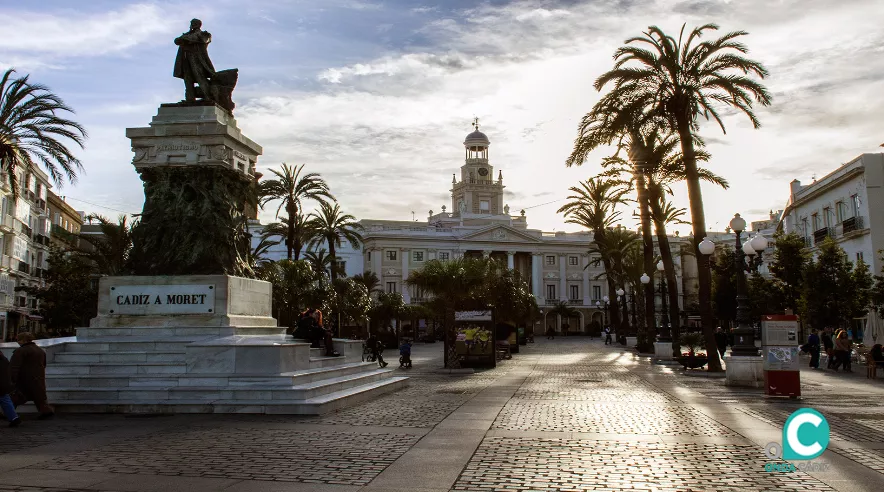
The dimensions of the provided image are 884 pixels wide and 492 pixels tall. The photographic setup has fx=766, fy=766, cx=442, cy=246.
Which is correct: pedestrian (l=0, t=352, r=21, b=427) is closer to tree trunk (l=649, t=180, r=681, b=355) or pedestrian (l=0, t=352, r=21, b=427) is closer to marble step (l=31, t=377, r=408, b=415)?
marble step (l=31, t=377, r=408, b=415)

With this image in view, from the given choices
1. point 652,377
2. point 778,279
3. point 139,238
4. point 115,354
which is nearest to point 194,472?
point 115,354

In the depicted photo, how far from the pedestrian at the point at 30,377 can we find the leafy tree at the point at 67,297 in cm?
2573

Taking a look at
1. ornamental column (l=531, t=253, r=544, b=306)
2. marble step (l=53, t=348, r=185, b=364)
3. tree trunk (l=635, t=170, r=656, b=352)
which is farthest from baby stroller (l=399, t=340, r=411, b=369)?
ornamental column (l=531, t=253, r=544, b=306)

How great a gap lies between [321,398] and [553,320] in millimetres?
93638

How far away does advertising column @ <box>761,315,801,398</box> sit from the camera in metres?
15.3

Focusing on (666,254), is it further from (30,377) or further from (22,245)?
(22,245)

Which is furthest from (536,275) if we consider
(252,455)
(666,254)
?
(252,455)

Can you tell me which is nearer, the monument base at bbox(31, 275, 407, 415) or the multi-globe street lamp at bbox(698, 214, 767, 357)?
the monument base at bbox(31, 275, 407, 415)

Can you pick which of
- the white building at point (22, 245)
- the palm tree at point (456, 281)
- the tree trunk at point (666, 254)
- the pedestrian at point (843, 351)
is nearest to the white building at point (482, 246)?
the white building at point (22, 245)

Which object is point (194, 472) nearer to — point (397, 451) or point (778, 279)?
point (397, 451)

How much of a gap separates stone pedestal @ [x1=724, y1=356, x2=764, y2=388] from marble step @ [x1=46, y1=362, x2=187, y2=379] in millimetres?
13023

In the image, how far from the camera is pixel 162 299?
1432 cm

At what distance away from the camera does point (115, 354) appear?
43.6ft

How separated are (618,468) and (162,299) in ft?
31.9
